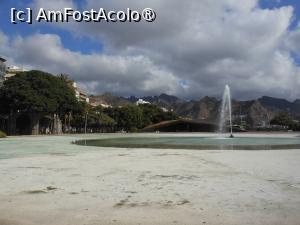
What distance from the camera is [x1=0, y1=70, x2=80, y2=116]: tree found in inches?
2734

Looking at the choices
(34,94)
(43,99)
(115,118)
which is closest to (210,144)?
(43,99)

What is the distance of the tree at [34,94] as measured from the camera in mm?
69438

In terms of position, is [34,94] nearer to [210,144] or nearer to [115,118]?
[115,118]

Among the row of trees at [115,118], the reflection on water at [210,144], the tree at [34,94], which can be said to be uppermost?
the tree at [34,94]

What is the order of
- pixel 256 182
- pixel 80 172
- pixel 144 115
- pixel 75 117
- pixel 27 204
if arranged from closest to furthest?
pixel 27 204
pixel 256 182
pixel 80 172
pixel 75 117
pixel 144 115

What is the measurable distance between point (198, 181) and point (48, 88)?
65.7m

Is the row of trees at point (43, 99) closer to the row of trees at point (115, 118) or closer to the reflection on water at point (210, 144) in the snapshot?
the row of trees at point (115, 118)

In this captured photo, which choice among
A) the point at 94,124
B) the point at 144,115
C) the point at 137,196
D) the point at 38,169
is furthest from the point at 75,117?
the point at 137,196

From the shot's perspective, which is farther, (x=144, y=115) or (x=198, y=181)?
(x=144, y=115)

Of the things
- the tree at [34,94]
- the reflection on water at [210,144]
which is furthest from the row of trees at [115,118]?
the reflection on water at [210,144]

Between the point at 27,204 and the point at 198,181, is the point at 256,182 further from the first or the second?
the point at 27,204

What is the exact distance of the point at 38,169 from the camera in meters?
15.3

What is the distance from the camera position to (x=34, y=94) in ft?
231

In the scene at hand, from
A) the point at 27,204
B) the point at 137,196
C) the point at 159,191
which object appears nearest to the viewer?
the point at 27,204
